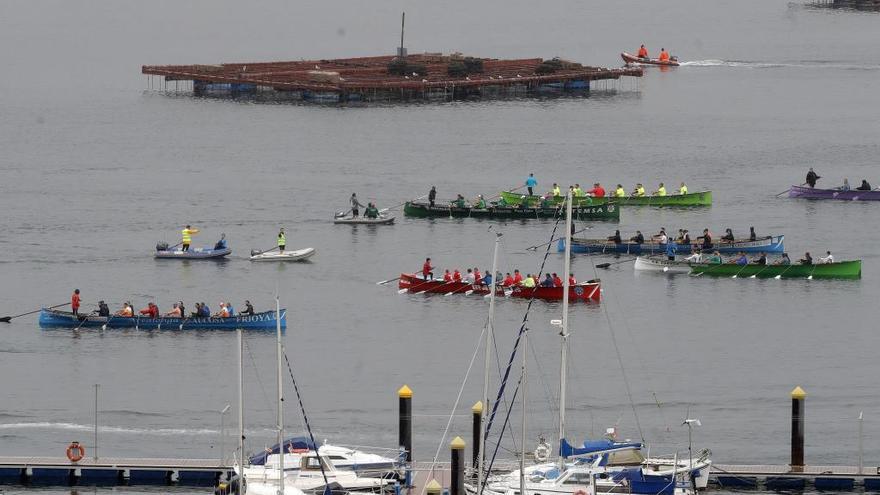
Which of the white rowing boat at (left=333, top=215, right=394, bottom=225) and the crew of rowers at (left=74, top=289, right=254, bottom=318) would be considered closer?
the crew of rowers at (left=74, top=289, right=254, bottom=318)

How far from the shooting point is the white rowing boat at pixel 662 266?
103 meters

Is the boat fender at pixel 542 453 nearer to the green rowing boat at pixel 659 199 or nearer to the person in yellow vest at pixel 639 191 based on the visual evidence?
the green rowing boat at pixel 659 199

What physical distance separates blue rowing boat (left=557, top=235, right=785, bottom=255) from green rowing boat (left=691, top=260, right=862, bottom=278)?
8.78ft

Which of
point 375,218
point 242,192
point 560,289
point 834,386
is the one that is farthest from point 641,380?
point 242,192

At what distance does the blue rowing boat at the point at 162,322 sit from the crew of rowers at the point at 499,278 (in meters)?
10.2

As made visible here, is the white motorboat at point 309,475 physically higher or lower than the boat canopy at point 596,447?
lower

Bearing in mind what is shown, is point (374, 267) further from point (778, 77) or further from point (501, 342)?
point (778, 77)

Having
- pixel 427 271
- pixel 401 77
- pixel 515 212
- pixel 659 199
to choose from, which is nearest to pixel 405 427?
pixel 427 271

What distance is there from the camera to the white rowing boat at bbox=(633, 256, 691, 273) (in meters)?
103

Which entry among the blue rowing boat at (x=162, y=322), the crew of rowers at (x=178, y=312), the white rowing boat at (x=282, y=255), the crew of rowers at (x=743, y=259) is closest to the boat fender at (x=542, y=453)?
the blue rowing boat at (x=162, y=322)

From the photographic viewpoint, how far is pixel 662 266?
102688mm

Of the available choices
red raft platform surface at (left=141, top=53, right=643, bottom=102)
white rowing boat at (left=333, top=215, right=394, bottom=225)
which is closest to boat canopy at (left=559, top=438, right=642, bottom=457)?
white rowing boat at (left=333, top=215, right=394, bottom=225)

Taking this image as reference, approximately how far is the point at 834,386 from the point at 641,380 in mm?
7772

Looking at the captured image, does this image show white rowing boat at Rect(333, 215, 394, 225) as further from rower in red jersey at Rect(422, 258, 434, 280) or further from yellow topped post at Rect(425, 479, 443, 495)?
yellow topped post at Rect(425, 479, 443, 495)
